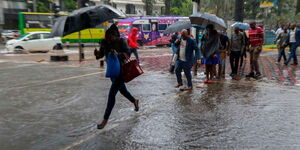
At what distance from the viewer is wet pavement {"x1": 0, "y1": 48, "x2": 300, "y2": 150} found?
14.7ft

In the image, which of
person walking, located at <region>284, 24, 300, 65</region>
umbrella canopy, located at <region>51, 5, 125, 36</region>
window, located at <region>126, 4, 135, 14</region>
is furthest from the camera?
window, located at <region>126, 4, 135, 14</region>

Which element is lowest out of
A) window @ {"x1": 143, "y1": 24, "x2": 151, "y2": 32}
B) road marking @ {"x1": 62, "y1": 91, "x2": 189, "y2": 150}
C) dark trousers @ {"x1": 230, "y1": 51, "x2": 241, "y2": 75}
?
road marking @ {"x1": 62, "y1": 91, "x2": 189, "y2": 150}

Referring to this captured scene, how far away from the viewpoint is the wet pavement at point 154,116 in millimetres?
4484

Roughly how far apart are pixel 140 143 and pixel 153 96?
3096 millimetres

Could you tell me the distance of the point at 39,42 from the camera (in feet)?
70.9

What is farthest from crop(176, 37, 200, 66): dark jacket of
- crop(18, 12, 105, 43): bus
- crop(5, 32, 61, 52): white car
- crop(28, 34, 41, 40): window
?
crop(18, 12, 105, 43): bus

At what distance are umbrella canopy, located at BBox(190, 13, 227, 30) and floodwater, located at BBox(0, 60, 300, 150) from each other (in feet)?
5.48

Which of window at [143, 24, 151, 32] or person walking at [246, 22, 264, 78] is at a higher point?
window at [143, 24, 151, 32]

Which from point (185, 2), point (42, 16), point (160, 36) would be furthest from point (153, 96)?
point (185, 2)

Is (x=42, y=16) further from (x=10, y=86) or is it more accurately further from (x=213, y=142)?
(x=213, y=142)

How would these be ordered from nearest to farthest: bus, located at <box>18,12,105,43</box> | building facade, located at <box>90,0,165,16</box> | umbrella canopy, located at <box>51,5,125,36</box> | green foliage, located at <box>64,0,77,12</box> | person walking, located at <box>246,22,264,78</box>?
umbrella canopy, located at <box>51,5,125,36</box>
person walking, located at <box>246,22,264,78</box>
bus, located at <box>18,12,105,43</box>
green foliage, located at <box>64,0,77,12</box>
building facade, located at <box>90,0,165,16</box>

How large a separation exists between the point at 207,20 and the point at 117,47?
426cm

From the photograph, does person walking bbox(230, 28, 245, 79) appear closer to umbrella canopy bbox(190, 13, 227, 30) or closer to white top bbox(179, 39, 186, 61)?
umbrella canopy bbox(190, 13, 227, 30)

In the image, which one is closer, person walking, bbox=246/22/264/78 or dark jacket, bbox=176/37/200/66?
dark jacket, bbox=176/37/200/66
